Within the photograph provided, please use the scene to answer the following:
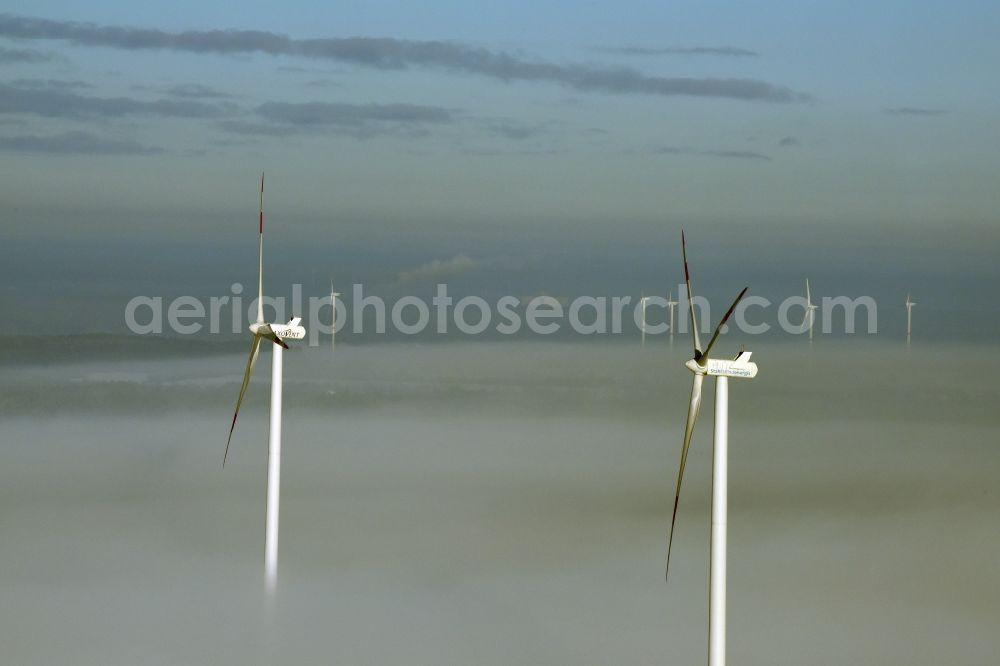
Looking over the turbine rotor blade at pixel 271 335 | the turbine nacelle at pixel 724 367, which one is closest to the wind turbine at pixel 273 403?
the turbine rotor blade at pixel 271 335

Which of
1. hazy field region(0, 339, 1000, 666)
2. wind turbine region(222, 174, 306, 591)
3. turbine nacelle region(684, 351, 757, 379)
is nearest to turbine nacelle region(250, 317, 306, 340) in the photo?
wind turbine region(222, 174, 306, 591)

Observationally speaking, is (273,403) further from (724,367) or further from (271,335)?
(724,367)

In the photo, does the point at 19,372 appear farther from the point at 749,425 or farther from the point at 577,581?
the point at 577,581

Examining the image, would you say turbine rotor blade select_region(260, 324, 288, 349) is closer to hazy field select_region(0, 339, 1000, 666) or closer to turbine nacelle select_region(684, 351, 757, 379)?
hazy field select_region(0, 339, 1000, 666)

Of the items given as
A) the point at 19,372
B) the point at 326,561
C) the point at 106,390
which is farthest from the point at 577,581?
the point at 19,372

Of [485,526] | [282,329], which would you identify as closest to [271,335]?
[282,329]
